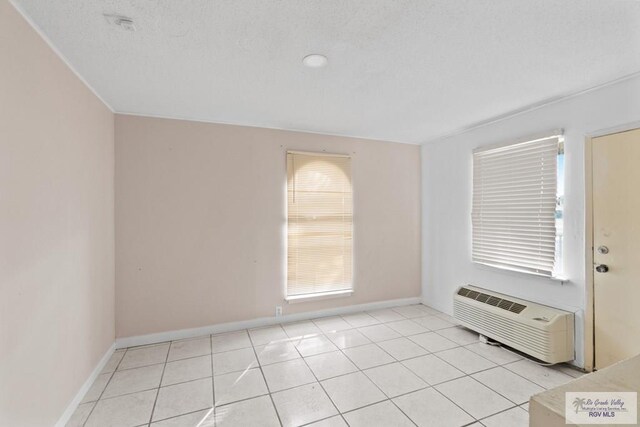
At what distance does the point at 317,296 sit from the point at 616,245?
302 cm

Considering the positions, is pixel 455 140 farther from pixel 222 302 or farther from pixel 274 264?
pixel 222 302

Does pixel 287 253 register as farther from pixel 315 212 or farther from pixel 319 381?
pixel 319 381

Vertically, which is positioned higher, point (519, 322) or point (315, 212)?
point (315, 212)

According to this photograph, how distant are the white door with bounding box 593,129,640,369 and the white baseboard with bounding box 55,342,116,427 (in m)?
4.16

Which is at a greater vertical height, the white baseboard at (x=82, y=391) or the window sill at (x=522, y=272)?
the window sill at (x=522, y=272)

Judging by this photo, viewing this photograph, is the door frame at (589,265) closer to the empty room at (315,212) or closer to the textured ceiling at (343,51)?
the empty room at (315,212)

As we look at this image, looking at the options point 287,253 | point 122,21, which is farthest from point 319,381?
point 122,21

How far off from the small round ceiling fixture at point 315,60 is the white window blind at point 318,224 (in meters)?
1.68

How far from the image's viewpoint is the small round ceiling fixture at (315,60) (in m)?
2.00

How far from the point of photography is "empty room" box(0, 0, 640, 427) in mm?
1612

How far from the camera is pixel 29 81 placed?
5.38 ft

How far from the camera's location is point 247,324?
3.54 m

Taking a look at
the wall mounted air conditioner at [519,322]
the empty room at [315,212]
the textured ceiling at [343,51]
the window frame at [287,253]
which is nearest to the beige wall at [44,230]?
the empty room at [315,212]
